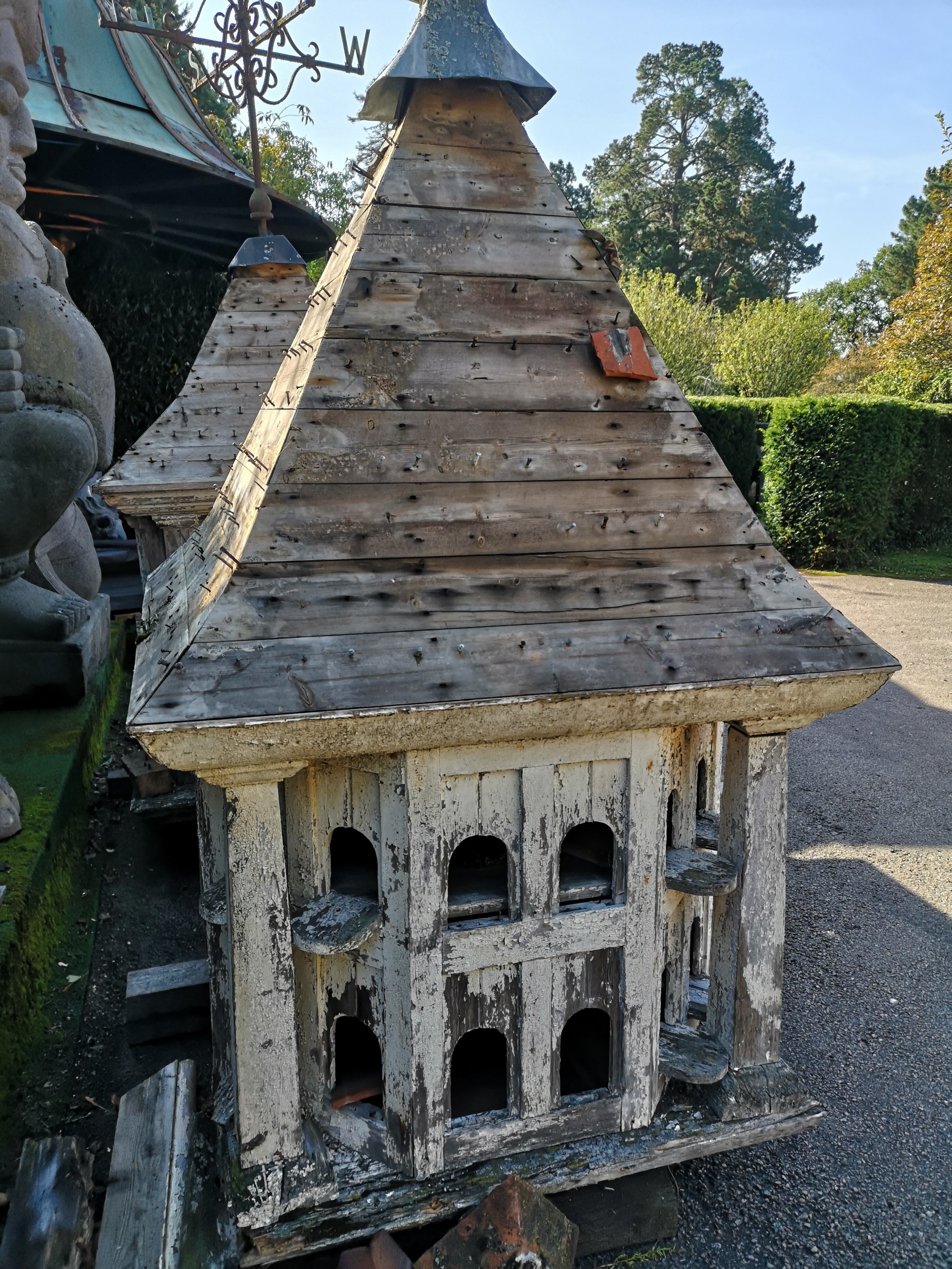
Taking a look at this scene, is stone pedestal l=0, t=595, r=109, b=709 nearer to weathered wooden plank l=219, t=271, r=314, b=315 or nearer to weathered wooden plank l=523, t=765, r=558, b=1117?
weathered wooden plank l=219, t=271, r=314, b=315

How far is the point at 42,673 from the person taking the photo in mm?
5000

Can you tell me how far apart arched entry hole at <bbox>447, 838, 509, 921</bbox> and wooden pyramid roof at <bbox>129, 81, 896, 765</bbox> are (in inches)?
20.0

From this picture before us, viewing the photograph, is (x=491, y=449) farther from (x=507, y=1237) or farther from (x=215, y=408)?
(x=215, y=408)

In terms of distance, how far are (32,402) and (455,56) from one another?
3242 mm

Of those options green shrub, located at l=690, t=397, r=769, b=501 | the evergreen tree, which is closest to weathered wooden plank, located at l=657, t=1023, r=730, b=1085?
green shrub, located at l=690, t=397, r=769, b=501

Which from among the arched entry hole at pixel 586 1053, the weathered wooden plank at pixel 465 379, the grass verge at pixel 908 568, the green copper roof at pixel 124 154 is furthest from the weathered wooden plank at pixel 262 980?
the grass verge at pixel 908 568

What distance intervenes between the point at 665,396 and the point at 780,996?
1.75 metres

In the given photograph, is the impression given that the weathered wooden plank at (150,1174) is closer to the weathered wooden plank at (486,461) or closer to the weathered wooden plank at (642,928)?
the weathered wooden plank at (642,928)

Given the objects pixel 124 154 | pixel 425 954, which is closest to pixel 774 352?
pixel 124 154

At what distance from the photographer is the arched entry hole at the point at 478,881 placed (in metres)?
2.17

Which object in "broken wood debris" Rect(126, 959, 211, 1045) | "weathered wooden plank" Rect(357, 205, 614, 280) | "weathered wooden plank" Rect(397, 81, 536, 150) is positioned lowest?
"broken wood debris" Rect(126, 959, 211, 1045)

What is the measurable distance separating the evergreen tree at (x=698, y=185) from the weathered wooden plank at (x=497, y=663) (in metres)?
38.2

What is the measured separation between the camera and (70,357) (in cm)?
459

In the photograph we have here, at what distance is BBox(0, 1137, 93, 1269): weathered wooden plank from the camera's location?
1.85m
